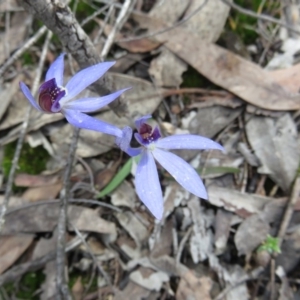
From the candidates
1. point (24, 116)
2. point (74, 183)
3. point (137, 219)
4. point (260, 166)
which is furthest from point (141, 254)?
point (24, 116)

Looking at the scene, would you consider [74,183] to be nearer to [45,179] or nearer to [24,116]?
[45,179]

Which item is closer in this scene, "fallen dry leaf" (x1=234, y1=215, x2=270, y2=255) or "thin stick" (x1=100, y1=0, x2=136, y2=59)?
"fallen dry leaf" (x1=234, y1=215, x2=270, y2=255)

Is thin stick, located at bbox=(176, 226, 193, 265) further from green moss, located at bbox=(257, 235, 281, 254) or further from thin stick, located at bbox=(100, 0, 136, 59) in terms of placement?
thin stick, located at bbox=(100, 0, 136, 59)

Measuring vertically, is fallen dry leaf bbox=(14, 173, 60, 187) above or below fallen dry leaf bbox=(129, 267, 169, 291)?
above

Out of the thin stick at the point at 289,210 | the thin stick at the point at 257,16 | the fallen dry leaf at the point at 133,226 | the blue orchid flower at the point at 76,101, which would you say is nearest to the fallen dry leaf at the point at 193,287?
the fallen dry leaf at the point at 133,226

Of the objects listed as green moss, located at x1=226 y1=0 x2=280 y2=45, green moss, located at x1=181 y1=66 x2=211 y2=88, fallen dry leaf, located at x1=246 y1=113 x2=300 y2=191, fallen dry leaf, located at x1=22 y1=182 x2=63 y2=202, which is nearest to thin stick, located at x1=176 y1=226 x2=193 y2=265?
fallen dry leaf, located at x1=246 y1=113 x2=300 y2=191

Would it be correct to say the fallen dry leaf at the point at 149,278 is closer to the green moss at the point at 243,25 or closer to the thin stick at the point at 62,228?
the thin stick at the point at 62,228
